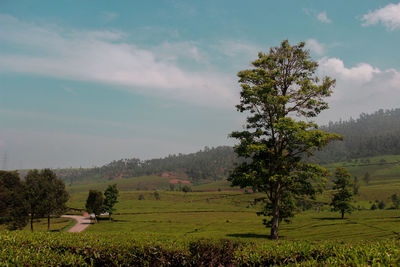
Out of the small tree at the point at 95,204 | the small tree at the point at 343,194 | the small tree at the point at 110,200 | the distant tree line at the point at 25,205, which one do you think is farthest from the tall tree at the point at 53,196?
the small tree at the point at 343,194

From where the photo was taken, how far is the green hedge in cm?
1442

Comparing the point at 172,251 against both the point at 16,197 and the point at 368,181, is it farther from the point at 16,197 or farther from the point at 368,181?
the point at 368,181

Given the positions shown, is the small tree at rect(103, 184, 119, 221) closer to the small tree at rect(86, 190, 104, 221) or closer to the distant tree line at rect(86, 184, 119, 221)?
the distant tree line at rect(86, 184, 119, 221)

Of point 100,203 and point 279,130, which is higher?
point 279,130

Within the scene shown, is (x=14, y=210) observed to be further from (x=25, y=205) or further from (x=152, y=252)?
(x=152, y=252)

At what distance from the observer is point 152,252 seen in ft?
54.7

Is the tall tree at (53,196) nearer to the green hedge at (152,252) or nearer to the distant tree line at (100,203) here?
the distant tree line at (100,203)

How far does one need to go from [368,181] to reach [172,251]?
212m

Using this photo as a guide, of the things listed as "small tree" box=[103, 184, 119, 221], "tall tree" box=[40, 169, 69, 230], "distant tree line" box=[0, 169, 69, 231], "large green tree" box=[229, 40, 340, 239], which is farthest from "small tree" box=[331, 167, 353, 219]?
"distant tree line" box=[0, 169, 69, 231]

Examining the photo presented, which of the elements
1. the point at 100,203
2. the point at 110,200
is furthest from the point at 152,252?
the point at 110,200

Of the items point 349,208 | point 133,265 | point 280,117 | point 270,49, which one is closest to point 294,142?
point 280,117

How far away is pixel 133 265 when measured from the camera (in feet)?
53.7

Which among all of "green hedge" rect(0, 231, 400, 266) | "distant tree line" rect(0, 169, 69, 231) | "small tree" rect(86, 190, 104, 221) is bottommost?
"small tree" rect(86, 190, 104, 221)

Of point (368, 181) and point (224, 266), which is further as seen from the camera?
point (368, 181)
